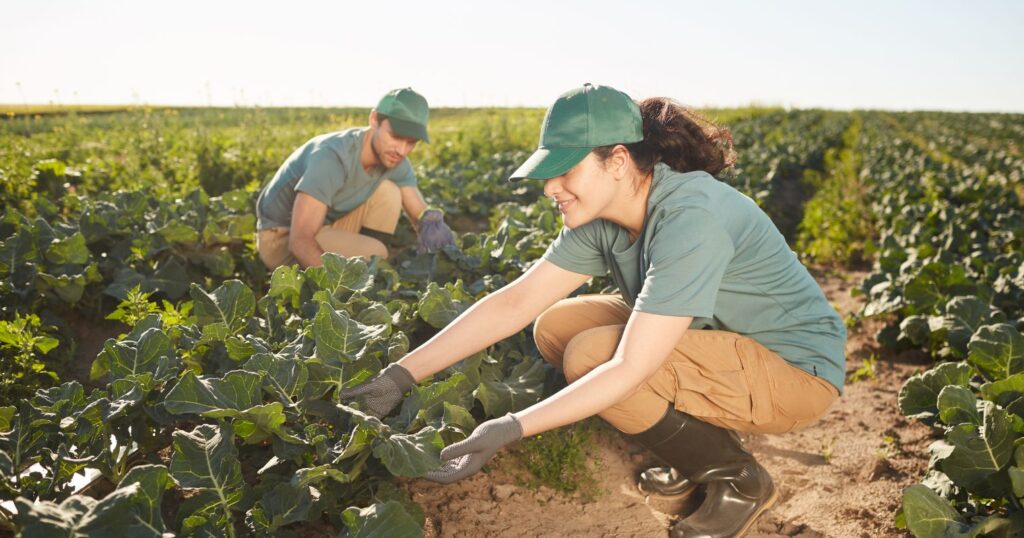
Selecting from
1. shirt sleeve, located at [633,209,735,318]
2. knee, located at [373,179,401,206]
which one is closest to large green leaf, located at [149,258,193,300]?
knee, located at [373,179,401,206]

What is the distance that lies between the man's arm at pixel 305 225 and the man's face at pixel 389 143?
1.39ft

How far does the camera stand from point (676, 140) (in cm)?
218

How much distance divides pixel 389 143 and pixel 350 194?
2.09 ft

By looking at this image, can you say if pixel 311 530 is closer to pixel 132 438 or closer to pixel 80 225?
pixel 132 438

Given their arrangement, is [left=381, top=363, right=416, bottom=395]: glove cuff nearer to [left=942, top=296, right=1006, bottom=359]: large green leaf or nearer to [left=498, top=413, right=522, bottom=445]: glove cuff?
[left=498, top=413, right=522, bottom=445]: glove cuff

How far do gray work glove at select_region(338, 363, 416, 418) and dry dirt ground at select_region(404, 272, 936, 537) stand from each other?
379mm

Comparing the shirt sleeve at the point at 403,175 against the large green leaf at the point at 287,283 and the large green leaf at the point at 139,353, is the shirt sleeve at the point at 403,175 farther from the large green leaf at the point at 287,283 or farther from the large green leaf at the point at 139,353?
the large green leaf at the point at 139,353

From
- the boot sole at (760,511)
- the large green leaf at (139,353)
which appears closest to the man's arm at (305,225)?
the large green leaf at (139,353)

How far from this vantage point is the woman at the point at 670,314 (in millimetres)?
1949

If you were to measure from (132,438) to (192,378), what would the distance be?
0.43m

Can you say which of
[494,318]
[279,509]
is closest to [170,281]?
[494,318]

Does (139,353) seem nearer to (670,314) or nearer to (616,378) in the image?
(616,378)

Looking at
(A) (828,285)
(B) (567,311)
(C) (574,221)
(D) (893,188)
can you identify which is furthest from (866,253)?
(C) (574,221)

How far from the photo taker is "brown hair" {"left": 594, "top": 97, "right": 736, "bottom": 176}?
2.16 m
